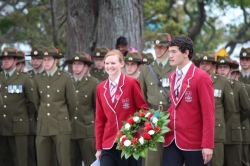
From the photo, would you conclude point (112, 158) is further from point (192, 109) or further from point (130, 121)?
point (192, 109)

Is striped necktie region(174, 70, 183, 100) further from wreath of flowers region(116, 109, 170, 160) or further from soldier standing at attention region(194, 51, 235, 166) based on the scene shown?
Result: soldier standing at attention region(194, 51, 235, 166)

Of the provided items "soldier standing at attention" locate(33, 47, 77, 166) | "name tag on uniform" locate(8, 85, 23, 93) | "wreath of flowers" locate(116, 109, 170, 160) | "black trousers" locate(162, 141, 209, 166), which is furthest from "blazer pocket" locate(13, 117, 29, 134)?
"black trousers" locate(162, 141, 209, 166)

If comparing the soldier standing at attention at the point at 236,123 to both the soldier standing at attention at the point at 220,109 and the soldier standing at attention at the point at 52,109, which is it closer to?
the soldier standing at attention at the point at 220,109

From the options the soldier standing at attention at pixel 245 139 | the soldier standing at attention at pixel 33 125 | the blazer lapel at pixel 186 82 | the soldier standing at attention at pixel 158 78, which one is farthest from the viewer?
the soldier standing at attention at pixel 245 139

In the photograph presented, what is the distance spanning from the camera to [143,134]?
8641mm

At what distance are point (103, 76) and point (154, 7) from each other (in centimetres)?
919

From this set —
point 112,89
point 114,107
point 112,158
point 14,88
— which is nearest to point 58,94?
point 14,88

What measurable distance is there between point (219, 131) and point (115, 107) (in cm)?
476

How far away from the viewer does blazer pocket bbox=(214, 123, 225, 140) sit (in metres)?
13.6

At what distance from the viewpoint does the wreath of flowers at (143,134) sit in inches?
338

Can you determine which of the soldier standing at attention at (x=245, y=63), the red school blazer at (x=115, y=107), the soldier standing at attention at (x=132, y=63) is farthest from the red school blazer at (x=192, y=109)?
the soldier standing at attention at (x=245, y=63)

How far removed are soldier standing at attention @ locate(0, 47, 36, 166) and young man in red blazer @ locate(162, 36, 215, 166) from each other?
604 centimetres

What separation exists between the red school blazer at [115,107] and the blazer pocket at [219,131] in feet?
14.8

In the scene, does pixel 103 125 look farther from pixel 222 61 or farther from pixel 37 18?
pixel 37 18
